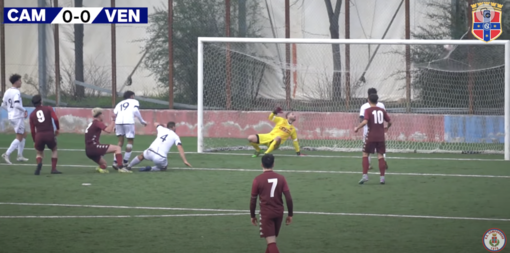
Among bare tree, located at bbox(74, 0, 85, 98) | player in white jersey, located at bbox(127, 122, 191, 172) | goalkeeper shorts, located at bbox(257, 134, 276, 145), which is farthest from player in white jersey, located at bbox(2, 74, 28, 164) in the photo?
bare tree, located at bbox(74, 0, 85, 98)

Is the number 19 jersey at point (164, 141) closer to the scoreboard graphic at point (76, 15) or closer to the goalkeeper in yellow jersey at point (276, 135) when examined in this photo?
the goalkeeper in yellow jersey at point (276, 135)

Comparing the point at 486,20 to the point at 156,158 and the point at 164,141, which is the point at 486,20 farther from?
the point at 156,158

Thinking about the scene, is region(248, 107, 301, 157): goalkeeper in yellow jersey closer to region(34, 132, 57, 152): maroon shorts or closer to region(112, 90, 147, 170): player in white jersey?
region(112, 90, 147, 170): player in white jersey

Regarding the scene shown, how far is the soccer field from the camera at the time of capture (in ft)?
33.1

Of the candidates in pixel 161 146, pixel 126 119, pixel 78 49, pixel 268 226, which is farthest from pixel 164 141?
pixel 78 49

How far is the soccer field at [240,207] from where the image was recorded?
10.1 m

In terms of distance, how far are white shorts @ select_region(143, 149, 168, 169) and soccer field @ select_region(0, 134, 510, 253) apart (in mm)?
293

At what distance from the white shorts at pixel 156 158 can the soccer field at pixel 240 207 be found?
0.29 metres

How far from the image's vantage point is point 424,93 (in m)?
22.5

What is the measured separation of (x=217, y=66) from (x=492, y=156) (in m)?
8.27

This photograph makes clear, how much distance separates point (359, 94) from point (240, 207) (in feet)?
34.6

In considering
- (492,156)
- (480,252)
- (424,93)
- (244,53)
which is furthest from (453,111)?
(480,252)

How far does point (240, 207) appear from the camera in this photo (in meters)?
12.7

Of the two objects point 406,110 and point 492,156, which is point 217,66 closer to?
point 406,110
